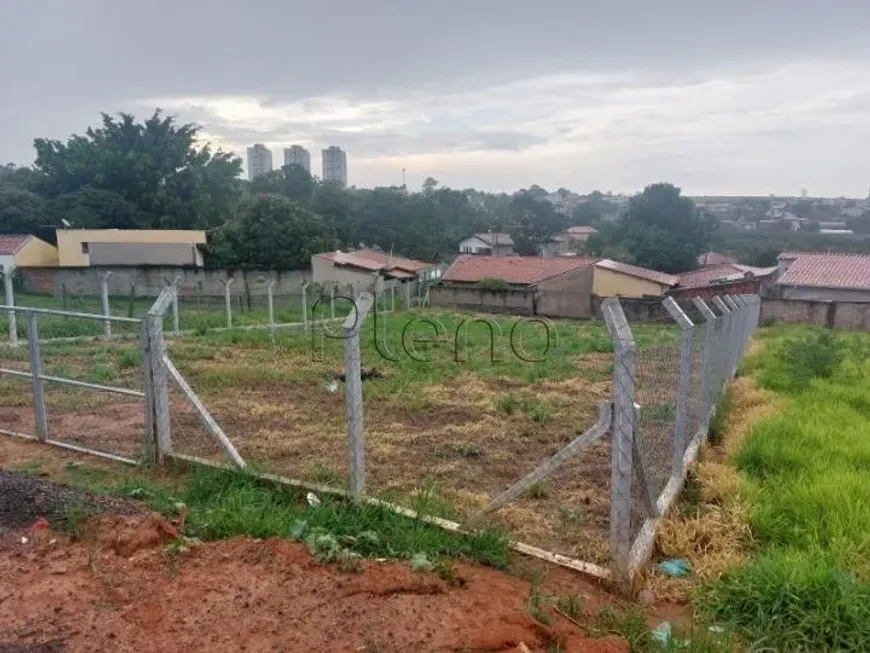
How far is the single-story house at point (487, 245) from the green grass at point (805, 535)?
52.8 meters

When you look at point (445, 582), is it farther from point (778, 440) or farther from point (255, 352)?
point (255, 352)

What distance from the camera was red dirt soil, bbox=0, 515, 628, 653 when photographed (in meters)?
2.91

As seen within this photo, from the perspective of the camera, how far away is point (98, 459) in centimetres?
591

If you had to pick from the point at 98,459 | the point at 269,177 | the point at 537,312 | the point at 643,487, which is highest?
the point at 269,177

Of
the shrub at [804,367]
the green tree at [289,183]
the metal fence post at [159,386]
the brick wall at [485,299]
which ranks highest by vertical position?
the green tree at [289,183]

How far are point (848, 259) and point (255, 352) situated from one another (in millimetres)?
31605

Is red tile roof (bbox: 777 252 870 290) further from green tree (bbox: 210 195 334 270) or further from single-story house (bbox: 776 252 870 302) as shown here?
green tree (bbox: 210 195 334 270)

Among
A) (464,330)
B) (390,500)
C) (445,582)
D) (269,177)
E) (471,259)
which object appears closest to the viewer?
(445,582)

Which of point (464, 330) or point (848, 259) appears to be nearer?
point (464, 330)

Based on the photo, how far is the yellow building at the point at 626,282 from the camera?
34500 millimetres

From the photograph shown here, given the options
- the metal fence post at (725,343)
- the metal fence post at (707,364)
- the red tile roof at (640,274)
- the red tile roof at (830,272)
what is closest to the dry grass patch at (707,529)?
the metal fence post at (707,364)

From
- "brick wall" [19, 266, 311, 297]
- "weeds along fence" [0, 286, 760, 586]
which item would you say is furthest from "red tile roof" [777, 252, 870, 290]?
"weeds along fence" [0, 286, 760, 586]

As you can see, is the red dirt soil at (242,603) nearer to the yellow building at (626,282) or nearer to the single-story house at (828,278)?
the yellow building at (626,282)

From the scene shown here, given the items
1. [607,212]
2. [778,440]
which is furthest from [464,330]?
[607,212]
